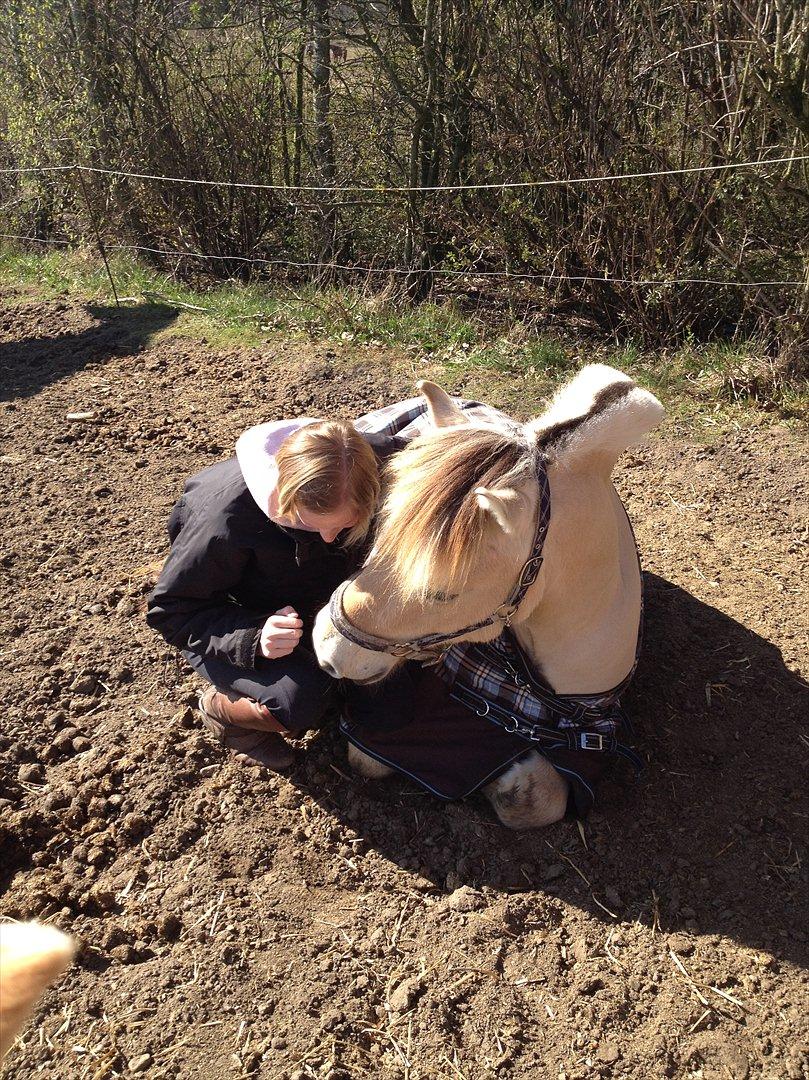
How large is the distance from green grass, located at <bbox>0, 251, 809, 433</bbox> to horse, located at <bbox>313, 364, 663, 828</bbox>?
8.35 ft

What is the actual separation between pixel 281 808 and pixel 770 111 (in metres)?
4.05

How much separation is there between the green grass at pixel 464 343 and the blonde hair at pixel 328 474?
2485 millimetres

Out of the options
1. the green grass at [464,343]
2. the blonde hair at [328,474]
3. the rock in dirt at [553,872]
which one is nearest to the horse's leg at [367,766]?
the rock in dirt at [553,872]

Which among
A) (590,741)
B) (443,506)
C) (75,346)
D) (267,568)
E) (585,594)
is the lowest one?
(590,741)

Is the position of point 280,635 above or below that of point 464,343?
below

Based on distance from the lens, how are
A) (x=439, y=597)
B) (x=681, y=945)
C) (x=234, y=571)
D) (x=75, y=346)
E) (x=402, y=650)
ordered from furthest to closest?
(x=75, y=346) → (x=234, y=571) → (x=681, y=945) → (x=402, y=650) → (x=439, y=597)

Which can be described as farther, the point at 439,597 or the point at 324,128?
the point at 324,128

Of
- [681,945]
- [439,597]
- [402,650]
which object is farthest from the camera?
[681,945]

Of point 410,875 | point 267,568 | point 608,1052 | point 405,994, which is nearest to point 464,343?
point 267,568

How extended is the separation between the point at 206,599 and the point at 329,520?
2.06 ft

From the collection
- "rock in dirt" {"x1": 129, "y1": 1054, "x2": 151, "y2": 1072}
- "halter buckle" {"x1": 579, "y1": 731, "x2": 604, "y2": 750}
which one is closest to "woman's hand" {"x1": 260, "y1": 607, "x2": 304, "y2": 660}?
"halter buckle" {"x1": 579, "y1": 731, "x2": 604, "y2": 750}

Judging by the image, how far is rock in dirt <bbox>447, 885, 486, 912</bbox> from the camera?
2.29 m

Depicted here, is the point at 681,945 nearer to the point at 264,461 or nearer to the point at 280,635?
the point at 280,635

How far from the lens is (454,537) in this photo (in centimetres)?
166
